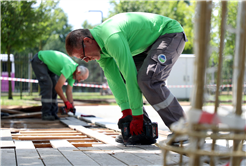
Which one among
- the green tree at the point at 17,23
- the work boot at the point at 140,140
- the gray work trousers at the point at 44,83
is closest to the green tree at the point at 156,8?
the green tree at the point at 17,23

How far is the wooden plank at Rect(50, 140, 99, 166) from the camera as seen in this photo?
7.15ft

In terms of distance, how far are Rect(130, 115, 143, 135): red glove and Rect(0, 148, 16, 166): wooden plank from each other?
1067 mm

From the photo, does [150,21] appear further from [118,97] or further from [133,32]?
[118,97]

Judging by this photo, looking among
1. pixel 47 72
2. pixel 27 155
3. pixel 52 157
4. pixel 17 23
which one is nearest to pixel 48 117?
pixel 47 72

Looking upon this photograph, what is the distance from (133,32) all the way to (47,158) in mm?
1439

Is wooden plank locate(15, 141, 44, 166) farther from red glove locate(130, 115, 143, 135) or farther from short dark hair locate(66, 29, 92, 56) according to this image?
short dark hair locate(66, 29, 92, 56)

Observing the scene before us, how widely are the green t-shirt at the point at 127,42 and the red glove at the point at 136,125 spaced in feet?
0.22

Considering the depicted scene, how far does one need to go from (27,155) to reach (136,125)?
3.28 ft

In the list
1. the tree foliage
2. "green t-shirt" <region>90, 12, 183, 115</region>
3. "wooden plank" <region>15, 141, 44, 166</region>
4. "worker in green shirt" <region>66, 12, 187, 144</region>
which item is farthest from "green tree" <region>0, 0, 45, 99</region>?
"wooden plank" <region>15, 141, 44, 166</region>

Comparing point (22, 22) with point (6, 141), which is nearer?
point (6, 141)

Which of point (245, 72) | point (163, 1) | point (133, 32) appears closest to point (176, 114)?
point (133, 32)

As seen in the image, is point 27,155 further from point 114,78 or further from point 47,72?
point 47,72

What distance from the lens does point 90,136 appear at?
12.1ft

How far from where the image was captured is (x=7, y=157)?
235cm
